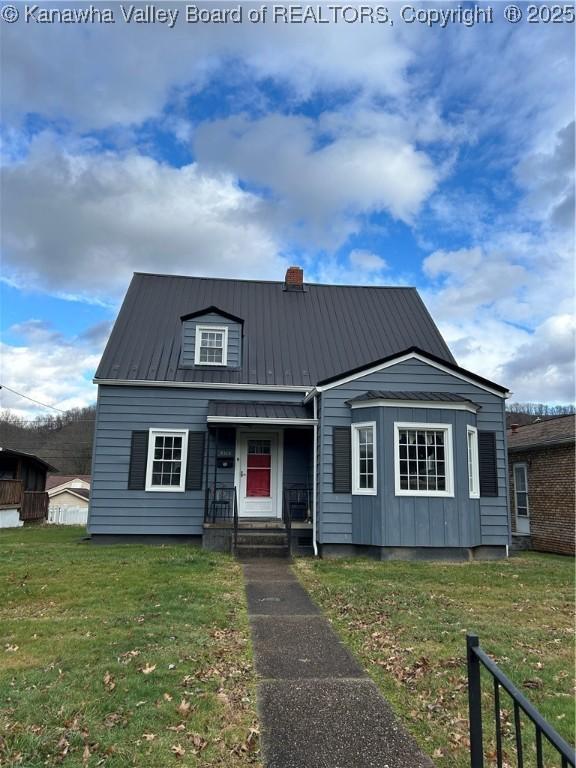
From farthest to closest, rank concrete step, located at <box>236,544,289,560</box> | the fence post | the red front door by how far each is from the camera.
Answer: the red front door
concrete step, located at <box>236,544,289,560</box>
the fence post

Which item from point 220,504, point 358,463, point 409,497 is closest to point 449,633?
point 409,497

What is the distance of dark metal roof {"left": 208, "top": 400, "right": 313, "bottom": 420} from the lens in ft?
39.2

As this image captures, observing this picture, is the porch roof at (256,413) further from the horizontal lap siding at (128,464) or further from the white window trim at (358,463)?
the white window trim at (358,463)

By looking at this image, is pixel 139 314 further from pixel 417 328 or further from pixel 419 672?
pixel 419 672

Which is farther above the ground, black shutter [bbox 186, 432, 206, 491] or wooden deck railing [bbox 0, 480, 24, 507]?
black shutter [bbox 186, 432, 206, 491]

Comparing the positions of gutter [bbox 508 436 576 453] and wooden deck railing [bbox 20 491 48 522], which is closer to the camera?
gutter [bbox 508 436 576 453]

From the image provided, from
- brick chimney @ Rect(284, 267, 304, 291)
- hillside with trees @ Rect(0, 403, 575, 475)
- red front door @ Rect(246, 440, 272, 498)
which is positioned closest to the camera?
red front door @ Rect(246, 440, 272, 498)

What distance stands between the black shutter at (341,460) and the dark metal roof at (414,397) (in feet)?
2.52

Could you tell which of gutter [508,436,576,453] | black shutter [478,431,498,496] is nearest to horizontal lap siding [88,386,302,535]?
black shutter [478,431,498,496]

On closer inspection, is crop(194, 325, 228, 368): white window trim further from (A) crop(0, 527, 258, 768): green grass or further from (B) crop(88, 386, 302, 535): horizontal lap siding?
(A) crop(0, 527, 258, 768): green grass

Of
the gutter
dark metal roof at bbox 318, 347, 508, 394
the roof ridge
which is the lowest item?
the gutter

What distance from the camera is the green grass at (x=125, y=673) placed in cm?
307

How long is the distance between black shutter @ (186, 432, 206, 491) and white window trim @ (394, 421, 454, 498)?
4.96 metres

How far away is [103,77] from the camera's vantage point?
371 inches
